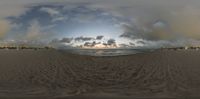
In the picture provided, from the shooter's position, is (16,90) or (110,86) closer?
(16,90)

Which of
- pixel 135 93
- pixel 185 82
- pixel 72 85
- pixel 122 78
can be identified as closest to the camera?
pixel 135 93

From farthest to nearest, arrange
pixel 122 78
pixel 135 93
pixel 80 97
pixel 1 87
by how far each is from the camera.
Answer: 1. pixel 122 78
2. pixel 1 87
3. pixel 135 93
4. pixel 80 97

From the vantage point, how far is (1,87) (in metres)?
22.2

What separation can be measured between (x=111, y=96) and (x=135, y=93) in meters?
2.00

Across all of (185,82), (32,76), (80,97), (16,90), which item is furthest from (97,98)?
(32,76)

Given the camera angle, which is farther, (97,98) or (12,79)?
(12,79)

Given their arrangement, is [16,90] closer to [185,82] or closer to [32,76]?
[32,76]

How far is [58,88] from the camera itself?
22.5m

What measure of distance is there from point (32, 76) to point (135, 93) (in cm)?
1163

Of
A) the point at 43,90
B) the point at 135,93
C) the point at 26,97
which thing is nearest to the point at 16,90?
the point at 43,90

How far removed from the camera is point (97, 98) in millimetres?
17625

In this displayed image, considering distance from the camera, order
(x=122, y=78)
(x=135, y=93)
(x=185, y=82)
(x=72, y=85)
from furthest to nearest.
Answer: (x=122, y=78)
(x=185, y=82)
(x=72, y=85)
(x=135, y=93)

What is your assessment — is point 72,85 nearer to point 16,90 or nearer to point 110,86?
point 110,86

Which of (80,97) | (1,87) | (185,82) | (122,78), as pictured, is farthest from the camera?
(122,78)
